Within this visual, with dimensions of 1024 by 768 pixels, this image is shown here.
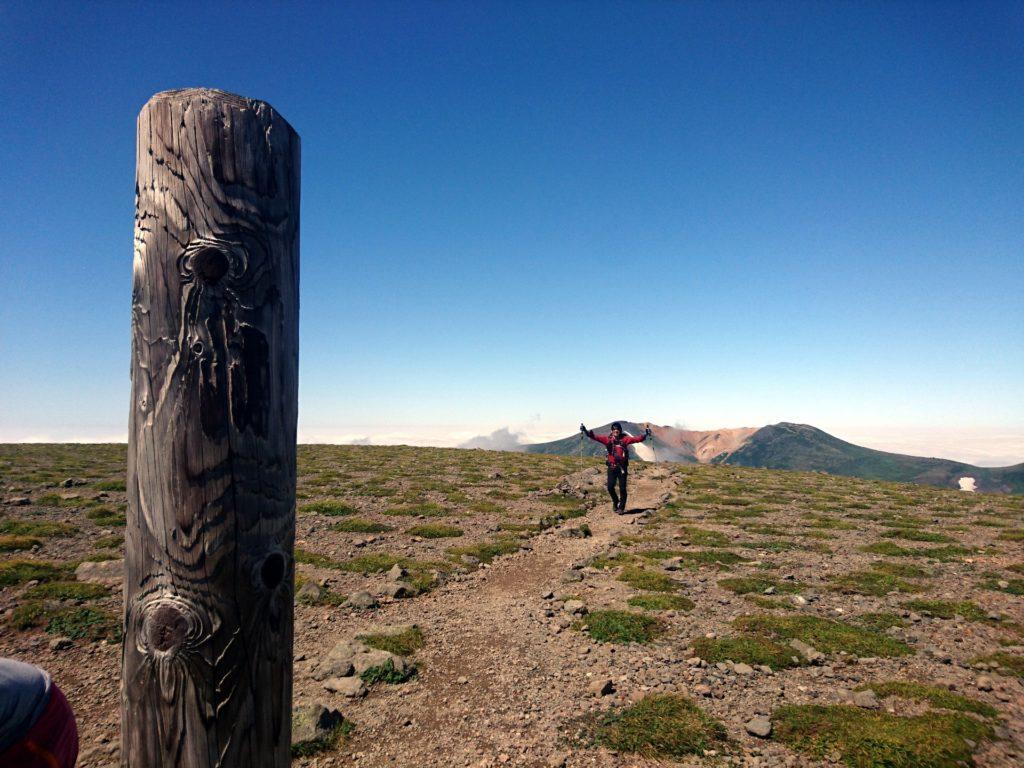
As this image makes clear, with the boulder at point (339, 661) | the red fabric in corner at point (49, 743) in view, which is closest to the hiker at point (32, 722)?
the red fabric in corner at point (49, 743)

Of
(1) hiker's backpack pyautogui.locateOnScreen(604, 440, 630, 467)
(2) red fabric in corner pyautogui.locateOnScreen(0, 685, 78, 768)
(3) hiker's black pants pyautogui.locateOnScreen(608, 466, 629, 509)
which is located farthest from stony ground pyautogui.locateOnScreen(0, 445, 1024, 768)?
(2) red fabric in corner pyautogui.locateOnScreen(0, 685, 78, 768)

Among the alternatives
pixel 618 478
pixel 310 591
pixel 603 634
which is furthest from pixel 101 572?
pixel 618 478

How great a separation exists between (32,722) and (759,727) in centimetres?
682

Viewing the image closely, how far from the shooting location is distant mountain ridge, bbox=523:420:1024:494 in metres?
109

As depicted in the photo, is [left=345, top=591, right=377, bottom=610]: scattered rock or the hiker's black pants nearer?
[left=345, top=591, right=377, bottom=610]: scattered rock

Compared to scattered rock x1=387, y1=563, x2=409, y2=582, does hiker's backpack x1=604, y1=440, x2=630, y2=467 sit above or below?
above

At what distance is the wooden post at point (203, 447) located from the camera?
238 cm

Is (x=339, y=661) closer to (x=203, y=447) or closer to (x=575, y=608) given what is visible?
(x=575, y=608)

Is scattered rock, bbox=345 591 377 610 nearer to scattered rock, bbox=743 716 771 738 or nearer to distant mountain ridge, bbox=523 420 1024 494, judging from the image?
scattered rock, bbox=743 716 771 738

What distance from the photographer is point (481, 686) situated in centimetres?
723

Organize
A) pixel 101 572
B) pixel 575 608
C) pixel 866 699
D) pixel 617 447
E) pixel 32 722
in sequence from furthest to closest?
pixel 617 447 < pixel 101 572 < pixel 575 608 < pixel 866 699 < pixel 32 722

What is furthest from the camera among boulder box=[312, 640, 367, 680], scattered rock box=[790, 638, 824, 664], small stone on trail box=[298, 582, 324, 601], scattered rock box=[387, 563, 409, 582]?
scattered rock box=[387, 563, 409, 582]

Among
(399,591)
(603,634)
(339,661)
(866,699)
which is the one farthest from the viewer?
(399,591)

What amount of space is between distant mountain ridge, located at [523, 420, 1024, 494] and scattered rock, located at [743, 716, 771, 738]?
87181 millimetres
